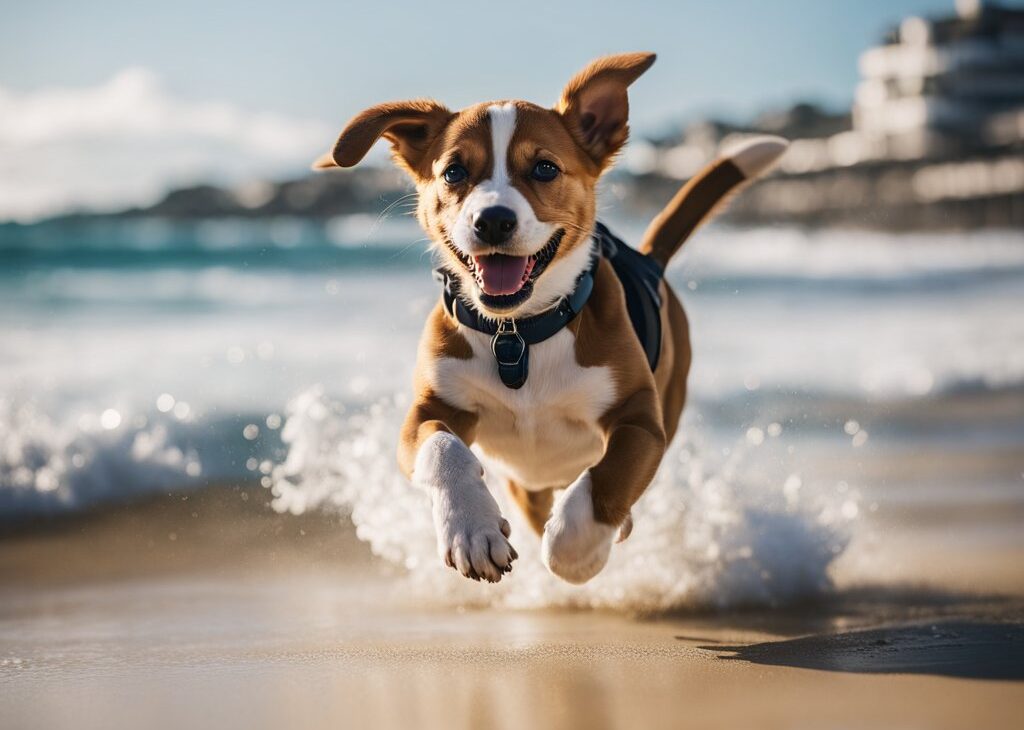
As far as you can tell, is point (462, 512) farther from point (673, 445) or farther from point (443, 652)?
point (673, 445)

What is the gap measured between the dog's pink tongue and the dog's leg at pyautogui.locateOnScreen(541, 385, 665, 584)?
52cm

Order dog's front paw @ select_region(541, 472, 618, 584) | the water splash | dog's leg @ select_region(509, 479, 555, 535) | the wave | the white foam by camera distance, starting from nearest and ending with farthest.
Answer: dog's front paw @ select_region(541, 472, 618, 584)
dog's leg @ select_region(509, 479, 555, 535)
the water splash
the white foam
the wave

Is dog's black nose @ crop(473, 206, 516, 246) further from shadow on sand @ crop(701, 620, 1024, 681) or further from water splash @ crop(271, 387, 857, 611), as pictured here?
water splash @ crop(271, 387, 857, 611)

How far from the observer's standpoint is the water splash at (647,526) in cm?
510

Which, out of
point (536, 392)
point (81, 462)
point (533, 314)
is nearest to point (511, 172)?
point (533, 314)

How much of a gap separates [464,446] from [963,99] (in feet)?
152

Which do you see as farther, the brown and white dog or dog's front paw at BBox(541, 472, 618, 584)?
the brown and white dog

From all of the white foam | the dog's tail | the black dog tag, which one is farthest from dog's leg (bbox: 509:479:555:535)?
the white foam

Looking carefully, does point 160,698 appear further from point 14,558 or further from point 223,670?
point 14,558

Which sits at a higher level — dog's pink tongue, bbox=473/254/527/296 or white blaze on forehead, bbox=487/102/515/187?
white blaze on forehead, bbox=487/102/515/187

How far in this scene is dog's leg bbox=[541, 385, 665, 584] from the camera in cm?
362

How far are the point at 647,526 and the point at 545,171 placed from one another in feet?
6.58

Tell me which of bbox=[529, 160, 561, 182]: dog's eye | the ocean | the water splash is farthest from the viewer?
the ocean

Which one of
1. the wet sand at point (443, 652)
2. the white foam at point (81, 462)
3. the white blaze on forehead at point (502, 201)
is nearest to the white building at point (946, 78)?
the white foam at point (81, 462)
